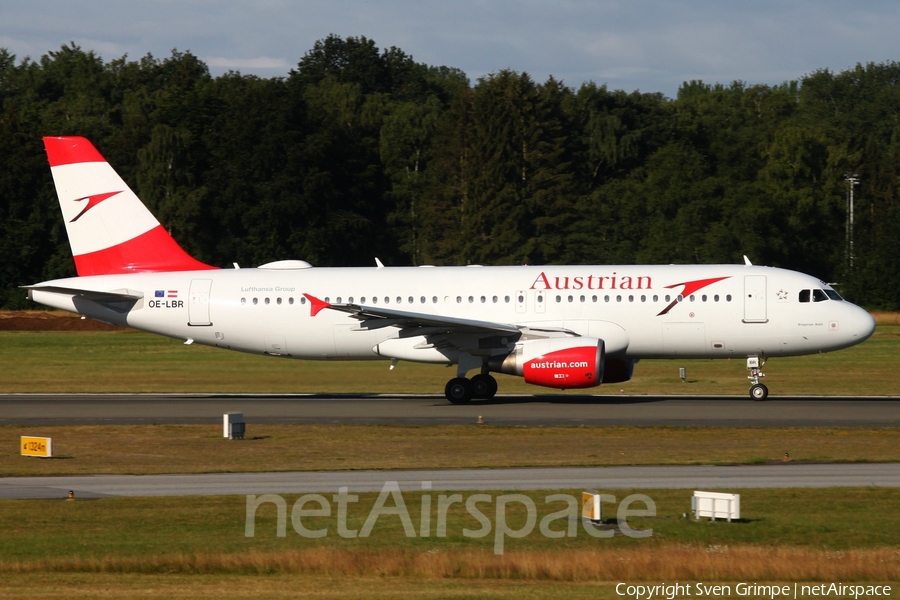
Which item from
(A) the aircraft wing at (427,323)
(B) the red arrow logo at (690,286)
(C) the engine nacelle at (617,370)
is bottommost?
(C) the engine nacelle at (617,370)

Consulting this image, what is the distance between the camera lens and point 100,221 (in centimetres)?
3531

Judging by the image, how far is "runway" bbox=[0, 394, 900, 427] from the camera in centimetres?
2797

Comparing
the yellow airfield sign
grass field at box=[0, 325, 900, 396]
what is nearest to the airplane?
grass field at box=[0, 325, 900, 396]

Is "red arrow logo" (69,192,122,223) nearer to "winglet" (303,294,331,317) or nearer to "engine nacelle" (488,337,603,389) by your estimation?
"winglet" (303,294,331,317)

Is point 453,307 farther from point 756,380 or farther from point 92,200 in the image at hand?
point 92,200

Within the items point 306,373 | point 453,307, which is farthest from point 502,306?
point 306,373

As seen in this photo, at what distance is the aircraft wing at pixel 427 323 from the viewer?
30.8 m

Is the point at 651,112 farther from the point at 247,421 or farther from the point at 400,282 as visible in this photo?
the point at 247,421

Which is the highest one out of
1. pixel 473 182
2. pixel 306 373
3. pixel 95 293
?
pixel 473 182

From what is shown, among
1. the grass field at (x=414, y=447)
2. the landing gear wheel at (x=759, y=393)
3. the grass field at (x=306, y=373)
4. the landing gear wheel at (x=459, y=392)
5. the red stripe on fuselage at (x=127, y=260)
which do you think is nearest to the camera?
the grass field at (x=414, y=447)

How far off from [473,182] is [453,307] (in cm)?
5262

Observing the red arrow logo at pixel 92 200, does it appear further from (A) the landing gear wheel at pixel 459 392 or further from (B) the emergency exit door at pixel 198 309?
(A) the landing gear wheel at pixel 459 392

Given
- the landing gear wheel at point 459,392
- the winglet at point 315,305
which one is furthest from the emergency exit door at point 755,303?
the winglet at point 315,305

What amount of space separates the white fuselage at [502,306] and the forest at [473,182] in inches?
1503
